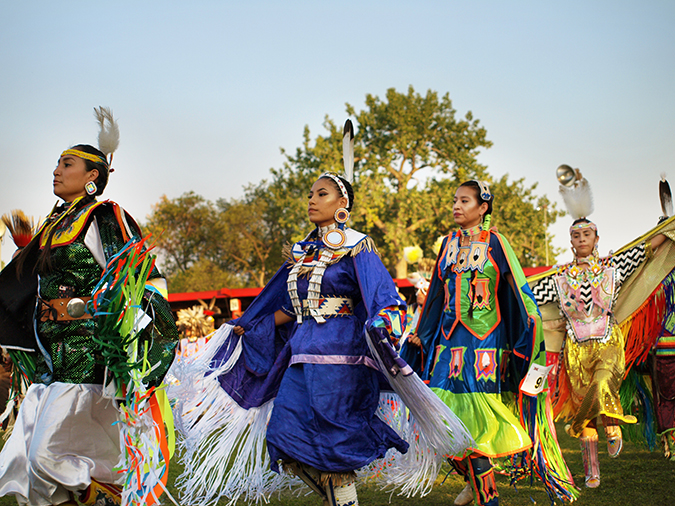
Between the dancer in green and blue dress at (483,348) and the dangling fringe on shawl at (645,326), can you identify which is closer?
the dancer in green and blue dress at (483,348)

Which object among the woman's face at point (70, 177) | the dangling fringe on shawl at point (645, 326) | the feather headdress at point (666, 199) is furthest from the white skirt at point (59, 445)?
the feather headdress at point (666, 199)

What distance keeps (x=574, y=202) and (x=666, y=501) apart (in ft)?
8.73

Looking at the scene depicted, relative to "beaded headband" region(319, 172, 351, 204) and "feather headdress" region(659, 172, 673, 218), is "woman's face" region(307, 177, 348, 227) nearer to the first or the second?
"beaded headband" region(319, 172, 351, 204)

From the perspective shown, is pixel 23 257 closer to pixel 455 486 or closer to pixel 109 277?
pixel 109 277

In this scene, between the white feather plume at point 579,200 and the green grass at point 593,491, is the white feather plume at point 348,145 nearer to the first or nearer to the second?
the green grass at point 593,491

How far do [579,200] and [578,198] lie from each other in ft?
0.08

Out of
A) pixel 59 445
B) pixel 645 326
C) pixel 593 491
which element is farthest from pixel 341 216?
pixel 645 326

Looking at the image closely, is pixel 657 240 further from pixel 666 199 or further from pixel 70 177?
pixel 70 177

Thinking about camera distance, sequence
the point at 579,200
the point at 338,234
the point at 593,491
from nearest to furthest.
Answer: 1. the point at 338,234
2. the point at 593,491
3. the point at 579,200

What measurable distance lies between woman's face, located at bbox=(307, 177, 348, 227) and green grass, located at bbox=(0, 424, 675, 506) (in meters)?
1.69

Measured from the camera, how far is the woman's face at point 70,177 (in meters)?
3.36

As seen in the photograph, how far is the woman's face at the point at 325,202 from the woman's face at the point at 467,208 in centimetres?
99

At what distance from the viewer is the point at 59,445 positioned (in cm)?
292

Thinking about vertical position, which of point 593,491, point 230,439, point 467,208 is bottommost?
point 593,491
